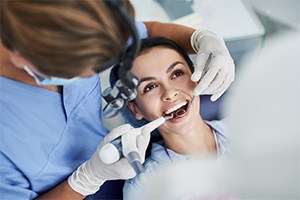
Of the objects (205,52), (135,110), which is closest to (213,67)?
(205,52)

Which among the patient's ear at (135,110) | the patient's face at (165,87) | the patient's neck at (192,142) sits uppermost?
the patient's face at (165,87)

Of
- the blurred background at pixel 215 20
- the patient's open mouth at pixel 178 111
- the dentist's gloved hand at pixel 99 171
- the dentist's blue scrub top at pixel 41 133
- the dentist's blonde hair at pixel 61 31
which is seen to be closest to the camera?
the dentist's blonde hair at pixel 61 31

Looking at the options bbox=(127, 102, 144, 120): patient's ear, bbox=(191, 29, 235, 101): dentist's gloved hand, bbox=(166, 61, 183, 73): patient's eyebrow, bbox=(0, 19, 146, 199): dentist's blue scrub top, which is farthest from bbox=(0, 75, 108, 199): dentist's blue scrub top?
bbox=(191, 29, 235, 101): dentist's gloved hand

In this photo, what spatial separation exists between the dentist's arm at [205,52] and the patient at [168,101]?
6 centimetres

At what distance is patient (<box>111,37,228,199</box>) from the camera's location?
133 centimetres

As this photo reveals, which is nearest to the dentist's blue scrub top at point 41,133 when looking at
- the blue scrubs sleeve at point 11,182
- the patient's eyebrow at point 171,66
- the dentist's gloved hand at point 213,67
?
the blue scrubs sleeve at point 11,182

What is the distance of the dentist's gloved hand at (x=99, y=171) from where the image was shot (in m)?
1.21

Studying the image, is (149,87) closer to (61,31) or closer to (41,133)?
(41,133)

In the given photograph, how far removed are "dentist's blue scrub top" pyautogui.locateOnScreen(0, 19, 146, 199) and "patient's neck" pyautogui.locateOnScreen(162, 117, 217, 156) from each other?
270 mm

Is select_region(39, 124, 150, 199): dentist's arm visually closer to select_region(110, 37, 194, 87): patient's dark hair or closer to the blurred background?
select_region(110, 37, 194, 87): patient's dark hair

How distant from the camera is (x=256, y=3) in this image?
8.06 feet

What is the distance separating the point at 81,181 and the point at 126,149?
192 mm

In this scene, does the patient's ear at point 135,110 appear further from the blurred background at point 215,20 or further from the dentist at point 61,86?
the blurred background at point 215,20

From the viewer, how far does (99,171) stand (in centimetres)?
123
